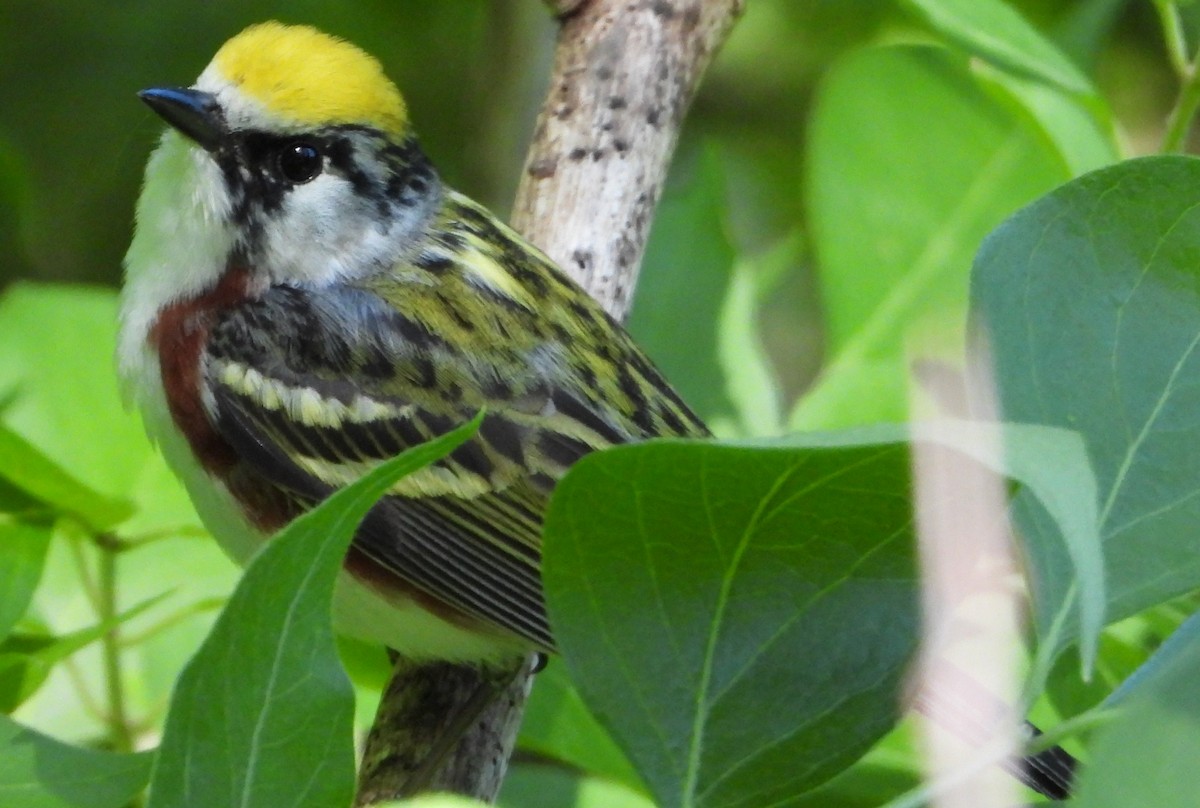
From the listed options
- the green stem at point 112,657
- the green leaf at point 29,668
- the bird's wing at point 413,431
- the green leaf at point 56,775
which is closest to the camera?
the green leaf at point 56,775

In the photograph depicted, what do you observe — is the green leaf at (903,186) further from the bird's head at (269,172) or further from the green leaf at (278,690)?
the green leaf at (278,690)

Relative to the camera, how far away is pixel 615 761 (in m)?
2.04

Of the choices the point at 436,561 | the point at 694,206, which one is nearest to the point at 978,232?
the point at 694,206

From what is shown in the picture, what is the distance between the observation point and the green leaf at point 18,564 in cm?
175

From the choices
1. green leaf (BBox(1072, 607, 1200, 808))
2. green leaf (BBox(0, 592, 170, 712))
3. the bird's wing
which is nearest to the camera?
green leaf (BBox(1072, 607, 1200, 808))

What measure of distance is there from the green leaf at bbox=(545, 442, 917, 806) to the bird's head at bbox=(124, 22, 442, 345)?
140 cm

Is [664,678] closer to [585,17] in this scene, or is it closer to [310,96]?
[310,96]

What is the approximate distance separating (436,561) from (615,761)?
0.43 meters

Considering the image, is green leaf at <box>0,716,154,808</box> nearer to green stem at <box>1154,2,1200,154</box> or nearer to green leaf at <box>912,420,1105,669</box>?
green leaf at <box>912,420,1105,669</box>

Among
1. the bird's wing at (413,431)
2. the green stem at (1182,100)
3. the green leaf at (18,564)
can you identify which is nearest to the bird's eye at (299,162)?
the bird's wing at (413,431)

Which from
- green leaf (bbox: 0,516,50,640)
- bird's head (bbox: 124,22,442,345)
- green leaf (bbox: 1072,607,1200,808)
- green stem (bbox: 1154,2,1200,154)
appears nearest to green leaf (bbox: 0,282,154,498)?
bird's head (bbox: 124,22,442,345)

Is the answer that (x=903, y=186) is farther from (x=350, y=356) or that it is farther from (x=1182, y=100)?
(x=350, y=356)

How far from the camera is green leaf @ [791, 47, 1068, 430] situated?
271 cm

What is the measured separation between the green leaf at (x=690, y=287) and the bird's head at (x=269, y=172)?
0.46 meters
